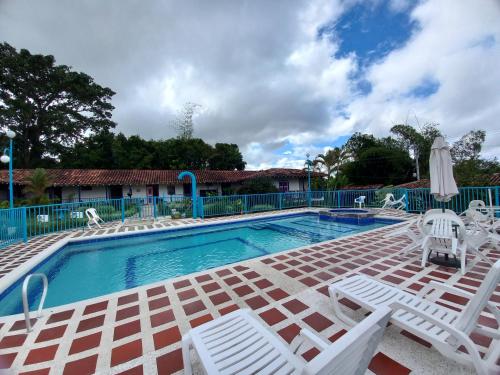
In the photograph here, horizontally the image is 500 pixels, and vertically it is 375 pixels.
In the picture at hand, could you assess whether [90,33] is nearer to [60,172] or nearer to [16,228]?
[16,228]

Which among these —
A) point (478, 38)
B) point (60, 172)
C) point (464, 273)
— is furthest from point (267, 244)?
point (60, 172)

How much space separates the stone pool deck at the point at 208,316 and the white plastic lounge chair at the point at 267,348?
518mm

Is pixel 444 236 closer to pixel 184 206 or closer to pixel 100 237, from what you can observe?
pixel 100 237

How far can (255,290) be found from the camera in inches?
125

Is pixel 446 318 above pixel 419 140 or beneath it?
beneath

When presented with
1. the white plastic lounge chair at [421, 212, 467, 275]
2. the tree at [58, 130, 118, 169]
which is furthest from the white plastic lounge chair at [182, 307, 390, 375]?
the tree at [58, 130, 118, 169]

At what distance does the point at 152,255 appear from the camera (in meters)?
6.23

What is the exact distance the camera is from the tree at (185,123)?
32.0 metres

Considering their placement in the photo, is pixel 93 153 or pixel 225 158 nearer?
pixel 93 153

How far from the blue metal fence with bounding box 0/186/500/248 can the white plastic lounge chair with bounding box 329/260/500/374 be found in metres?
7.96

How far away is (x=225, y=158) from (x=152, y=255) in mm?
28257

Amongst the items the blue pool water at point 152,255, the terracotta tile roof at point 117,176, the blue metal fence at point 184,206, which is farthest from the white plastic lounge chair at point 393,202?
the terracotta tile roof at point 117,176

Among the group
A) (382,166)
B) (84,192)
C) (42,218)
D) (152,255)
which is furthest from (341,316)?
(382,166)

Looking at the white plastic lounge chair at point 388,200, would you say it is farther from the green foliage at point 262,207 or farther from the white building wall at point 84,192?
the white building wall at point 84,192
